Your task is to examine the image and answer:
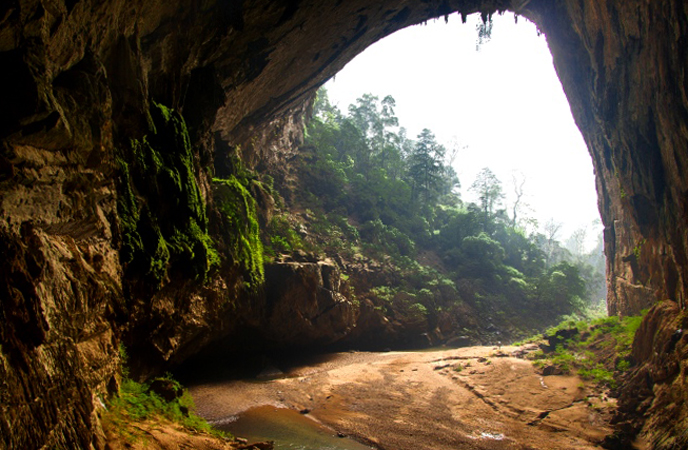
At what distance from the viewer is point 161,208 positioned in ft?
33.6

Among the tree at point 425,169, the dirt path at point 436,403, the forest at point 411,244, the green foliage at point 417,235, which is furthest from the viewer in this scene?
the tree at point 425,169

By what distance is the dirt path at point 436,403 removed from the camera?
11.0 meters

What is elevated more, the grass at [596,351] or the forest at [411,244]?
the forest at [411,244]

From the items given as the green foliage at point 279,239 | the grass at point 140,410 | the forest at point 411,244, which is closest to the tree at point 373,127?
the forest at point 411,244

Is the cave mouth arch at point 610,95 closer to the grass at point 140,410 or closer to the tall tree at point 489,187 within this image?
the grass at point 140,410

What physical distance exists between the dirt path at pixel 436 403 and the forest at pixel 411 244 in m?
7.22

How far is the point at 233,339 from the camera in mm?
16375

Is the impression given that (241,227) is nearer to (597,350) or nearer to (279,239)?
(279,239)

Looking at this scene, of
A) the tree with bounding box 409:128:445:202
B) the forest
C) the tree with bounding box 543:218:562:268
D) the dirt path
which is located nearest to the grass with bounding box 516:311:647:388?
the dirt path

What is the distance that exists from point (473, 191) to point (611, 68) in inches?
1738

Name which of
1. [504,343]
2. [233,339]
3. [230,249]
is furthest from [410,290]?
[230,249]

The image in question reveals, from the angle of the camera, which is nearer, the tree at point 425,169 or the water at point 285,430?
the water at point 285,430

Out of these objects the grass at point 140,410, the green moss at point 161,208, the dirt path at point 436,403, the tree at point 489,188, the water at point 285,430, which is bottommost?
the dirt path at point 436,403

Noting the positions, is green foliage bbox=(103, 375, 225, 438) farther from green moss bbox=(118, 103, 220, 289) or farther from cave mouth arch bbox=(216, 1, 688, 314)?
→ cave mouth arch bbox=(216, 1, 688, 314)
